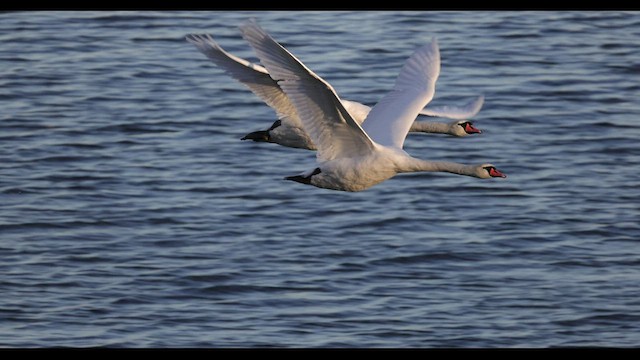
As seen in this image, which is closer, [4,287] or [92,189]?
[4,287]

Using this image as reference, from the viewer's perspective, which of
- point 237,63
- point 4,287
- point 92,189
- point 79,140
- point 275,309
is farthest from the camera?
point 79,140

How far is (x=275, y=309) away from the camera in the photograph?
504 inches

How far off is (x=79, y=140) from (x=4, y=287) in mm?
3431

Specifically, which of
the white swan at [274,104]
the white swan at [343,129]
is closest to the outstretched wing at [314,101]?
the white swan at [343,129]

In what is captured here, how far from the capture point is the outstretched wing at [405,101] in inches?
440

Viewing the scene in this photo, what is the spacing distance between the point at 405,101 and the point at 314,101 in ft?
6.81

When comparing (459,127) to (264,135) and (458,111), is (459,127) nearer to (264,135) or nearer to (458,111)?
(458,111)

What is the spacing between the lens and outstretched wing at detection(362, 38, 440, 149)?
11.2 m

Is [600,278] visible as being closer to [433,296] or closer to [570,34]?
[433,296]

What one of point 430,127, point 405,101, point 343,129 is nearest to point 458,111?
point 430,127

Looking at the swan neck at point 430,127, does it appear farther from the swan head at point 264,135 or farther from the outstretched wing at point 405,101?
the swan head at point 264,135

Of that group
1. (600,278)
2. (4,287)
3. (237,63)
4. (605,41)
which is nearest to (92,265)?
(4,287)

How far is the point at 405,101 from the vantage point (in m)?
11.7

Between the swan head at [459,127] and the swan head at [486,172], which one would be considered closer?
the swan head at [486,172]
